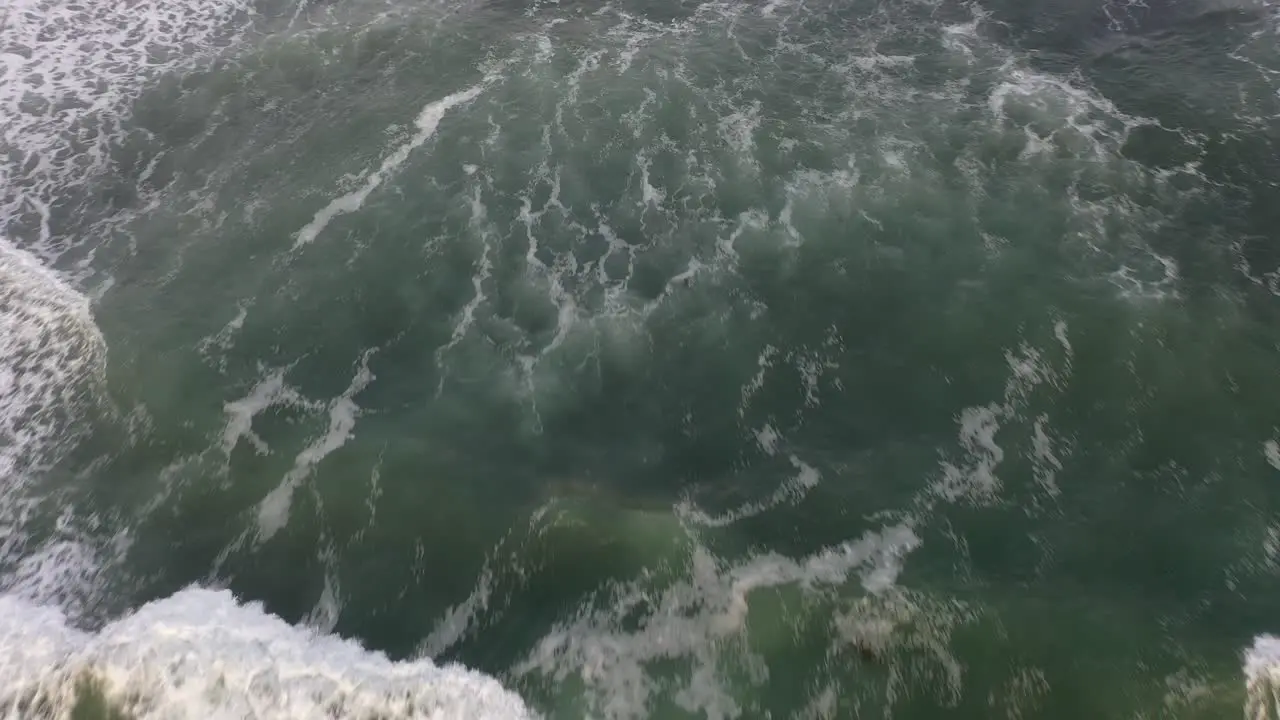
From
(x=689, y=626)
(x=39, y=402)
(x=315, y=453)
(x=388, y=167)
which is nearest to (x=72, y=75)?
(x=388, y=167)

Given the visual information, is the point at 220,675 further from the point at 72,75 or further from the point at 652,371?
the point at 72,75

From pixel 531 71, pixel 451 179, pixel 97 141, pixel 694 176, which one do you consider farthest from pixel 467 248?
pixel 97 141

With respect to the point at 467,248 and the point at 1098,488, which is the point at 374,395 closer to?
the point at 467,248

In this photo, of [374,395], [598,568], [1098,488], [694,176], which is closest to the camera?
[598,568]

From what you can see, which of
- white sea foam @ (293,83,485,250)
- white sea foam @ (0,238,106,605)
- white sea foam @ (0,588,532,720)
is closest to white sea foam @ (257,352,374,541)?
white sea foam @ (0,588,532,720)

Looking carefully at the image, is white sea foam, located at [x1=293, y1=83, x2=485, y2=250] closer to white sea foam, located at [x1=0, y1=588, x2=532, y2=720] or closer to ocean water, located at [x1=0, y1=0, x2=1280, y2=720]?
ocean water, located at [x1=0, y1=0, x2=1280, y2=720]
